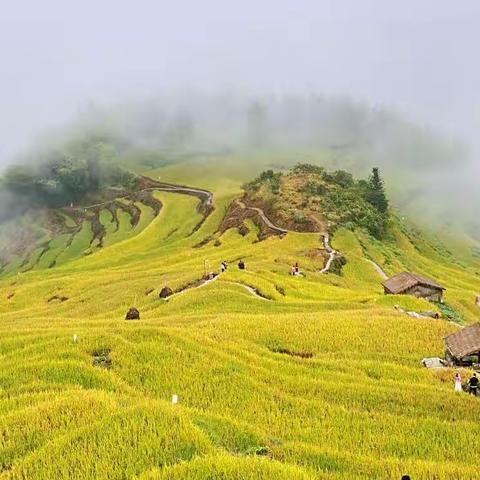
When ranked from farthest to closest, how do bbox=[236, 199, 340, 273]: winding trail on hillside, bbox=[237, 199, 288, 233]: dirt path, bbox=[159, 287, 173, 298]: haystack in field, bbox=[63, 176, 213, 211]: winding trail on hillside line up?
bbox=[63, 176, 213, 211]: winding trail on hillside < bbox=[237, 199, 288, 233]: dirt path < bbox=[236, 199, 340, 273]: winding trail on hillside < bbox=[159, 287, 173, 298]: haystack in field

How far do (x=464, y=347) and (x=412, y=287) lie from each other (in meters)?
32.4

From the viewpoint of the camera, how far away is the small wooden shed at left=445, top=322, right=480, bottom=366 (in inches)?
1178

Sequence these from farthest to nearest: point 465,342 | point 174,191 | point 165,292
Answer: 1. point 174,191
2. point 165,292
3. point 465,342

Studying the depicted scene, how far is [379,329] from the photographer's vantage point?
37.6 meters

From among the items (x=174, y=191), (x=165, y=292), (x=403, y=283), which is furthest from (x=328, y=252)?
(x=174, y=191)

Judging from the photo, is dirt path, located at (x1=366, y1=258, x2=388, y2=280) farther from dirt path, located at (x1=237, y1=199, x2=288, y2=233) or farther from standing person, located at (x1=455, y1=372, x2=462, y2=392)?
standing person, located at (x1=455, y1=372, x2=462, y2=392)

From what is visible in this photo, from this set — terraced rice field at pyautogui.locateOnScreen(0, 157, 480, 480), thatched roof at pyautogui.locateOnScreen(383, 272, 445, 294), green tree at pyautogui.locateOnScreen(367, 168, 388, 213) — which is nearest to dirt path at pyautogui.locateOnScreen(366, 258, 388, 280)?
thatched roof at pyautogui.locateOnScreen(383, 272, 445, 294)

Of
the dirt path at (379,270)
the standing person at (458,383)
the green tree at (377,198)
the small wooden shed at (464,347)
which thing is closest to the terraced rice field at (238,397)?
the standing person at (458,383)

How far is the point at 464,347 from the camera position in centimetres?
3041

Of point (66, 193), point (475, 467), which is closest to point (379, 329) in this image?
point (475, 467)

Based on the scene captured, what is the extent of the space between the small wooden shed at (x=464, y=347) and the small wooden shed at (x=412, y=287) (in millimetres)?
30373

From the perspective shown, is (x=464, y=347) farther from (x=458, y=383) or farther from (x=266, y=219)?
(x=266, y=219)

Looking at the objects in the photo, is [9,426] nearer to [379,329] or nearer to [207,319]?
[207,319]

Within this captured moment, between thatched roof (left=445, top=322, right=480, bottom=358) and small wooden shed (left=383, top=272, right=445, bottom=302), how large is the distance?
30.4 metres
